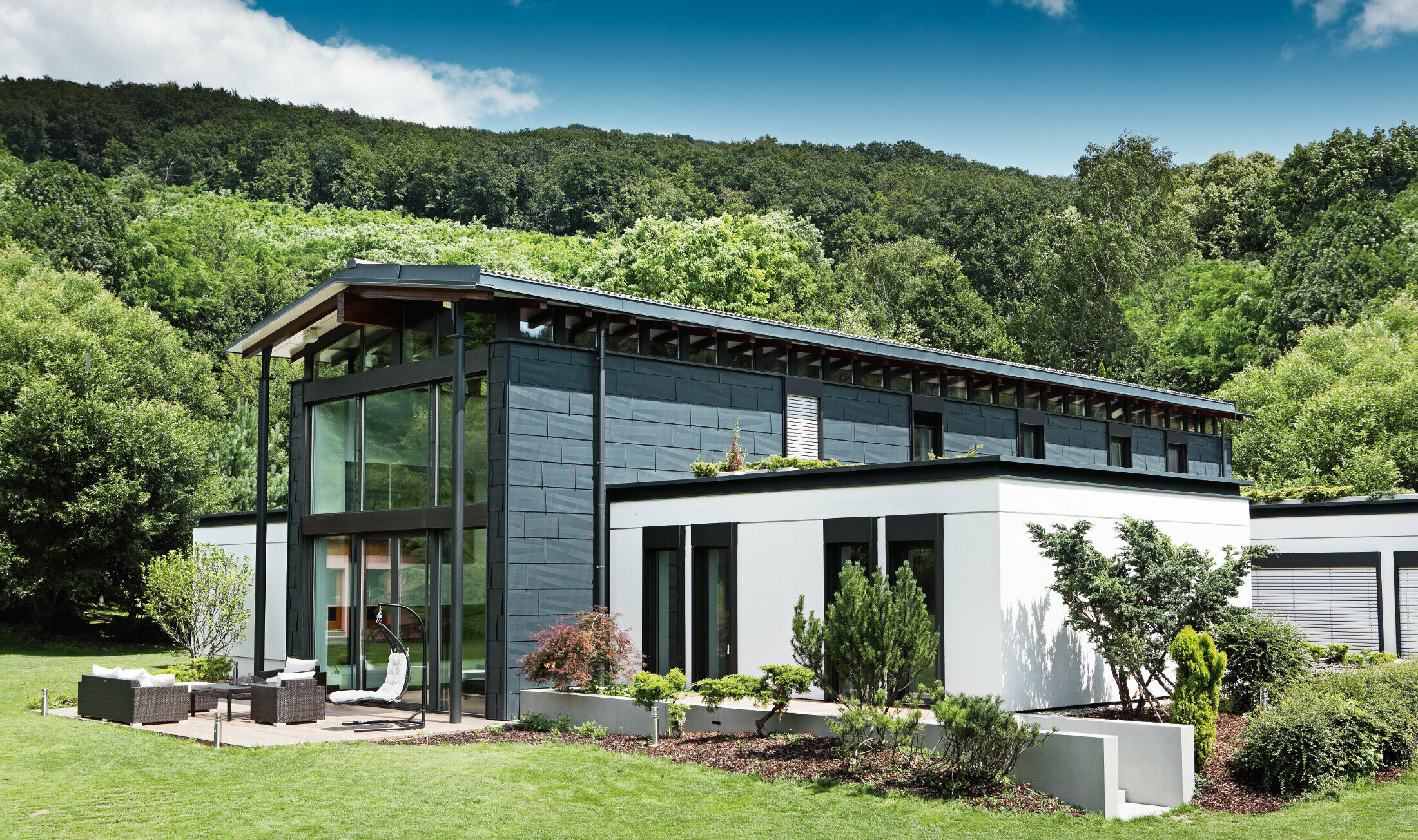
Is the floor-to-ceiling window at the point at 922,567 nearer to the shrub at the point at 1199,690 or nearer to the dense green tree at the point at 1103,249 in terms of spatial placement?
the shrub at the point at 1199,690

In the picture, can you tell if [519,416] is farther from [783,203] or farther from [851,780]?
[783,203]

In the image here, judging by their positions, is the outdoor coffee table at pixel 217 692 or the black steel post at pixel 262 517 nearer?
the outdoor coffee table at pixel 217 692

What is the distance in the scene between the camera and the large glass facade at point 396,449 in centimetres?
1634

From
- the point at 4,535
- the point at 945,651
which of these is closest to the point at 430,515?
→ the point at 945,651

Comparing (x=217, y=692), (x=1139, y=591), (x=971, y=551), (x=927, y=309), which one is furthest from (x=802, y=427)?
(x=927, y=309)

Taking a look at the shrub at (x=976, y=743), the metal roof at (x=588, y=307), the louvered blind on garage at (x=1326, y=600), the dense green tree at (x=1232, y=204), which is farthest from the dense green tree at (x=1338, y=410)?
the shrub at (x=976, y=743)

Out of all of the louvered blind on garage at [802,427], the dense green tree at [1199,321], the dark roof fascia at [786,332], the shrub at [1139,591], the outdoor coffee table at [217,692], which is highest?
the dense green tree at [1199,321]

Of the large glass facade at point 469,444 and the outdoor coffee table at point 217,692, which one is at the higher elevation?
the large glass facade at point 469,444

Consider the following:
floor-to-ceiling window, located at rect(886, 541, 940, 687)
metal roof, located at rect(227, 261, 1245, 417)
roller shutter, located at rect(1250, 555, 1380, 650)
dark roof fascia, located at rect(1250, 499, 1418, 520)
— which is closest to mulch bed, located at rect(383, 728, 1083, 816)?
floor-to-ceiling window, located at rect(886, 541, 940, 687)

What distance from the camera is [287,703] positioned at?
14797 millimetres

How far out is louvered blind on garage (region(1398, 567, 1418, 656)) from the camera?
16.9 m

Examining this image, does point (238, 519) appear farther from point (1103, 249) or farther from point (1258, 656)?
point (1103, 249)

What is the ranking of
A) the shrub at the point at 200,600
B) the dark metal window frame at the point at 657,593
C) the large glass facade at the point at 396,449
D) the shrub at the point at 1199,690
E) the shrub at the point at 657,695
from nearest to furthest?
the shrub at the point at 1199,690 < the shrub at the point at 657,695 < the dark metal window frame at the point at 657,593 < the large glass facade at the point at 396,449 < the shrub at the point at 200,600

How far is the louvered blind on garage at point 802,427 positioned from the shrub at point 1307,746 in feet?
29.7
